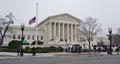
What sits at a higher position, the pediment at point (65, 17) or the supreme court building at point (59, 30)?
the pediment at point (65, 17)

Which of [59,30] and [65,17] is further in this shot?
[65,17]

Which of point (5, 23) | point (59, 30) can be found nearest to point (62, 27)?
point (59, 30)

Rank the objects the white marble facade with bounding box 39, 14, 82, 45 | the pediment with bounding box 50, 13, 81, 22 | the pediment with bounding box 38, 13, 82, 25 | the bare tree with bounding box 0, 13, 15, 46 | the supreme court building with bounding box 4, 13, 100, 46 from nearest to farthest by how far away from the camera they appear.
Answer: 1. the bare tree with bounding box 0, 13, 15, 46
2. the pediment with bounding box 38, 13, 82, 25
3. the supreme court building with bounding box 4, 13, 100, 46
4. the white marble facade with bounding box 39, 14, 82, 45
5. the pediment with bounding box 50, 13, 81, 22

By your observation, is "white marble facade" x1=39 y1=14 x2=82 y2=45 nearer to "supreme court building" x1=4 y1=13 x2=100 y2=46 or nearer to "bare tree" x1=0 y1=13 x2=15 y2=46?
"supreme court building" x1=4 y1=13 x2=100 y2=46

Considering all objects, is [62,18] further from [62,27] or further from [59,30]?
[59,30]

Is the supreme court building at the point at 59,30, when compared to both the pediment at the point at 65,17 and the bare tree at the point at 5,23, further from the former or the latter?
the bare tree at the point at 5,23

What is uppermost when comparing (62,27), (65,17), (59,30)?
(65,17)

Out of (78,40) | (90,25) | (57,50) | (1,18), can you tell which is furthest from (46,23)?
(57,50)

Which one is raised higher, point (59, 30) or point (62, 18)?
point (62, 18)

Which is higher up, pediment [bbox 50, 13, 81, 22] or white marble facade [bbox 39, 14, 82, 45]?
pediment [bbox 50, 13, 81, 22]

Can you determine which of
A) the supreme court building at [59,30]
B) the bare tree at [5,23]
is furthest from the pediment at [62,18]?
the bare tree at [5,23]

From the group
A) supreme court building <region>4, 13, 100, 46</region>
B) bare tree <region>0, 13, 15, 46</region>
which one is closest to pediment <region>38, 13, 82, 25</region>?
supreme court building <region>4, 13, 100, 46</region>

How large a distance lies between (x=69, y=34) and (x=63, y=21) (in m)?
8.62

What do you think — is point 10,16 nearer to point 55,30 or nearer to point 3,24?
point 3,24
